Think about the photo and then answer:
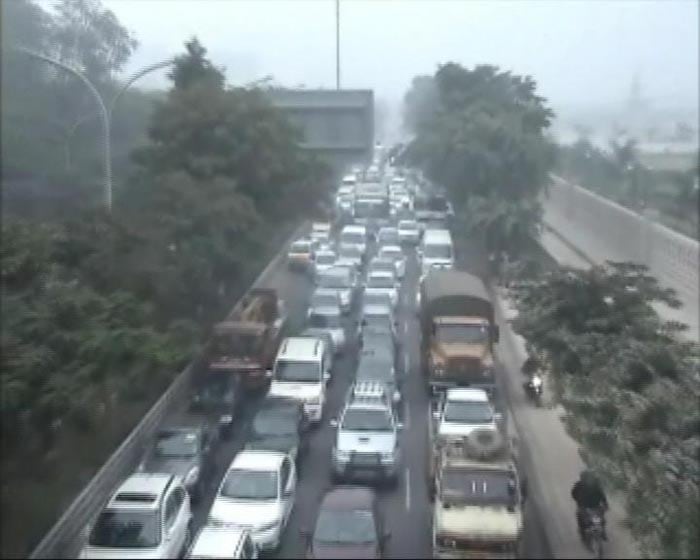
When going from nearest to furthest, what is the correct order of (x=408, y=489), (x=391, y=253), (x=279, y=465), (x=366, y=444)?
(x=279, y=465) → (x=408, y=489) → (x=366, y=444) → (x=391, y=253)

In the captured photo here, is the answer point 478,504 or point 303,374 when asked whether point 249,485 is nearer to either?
point 478,504

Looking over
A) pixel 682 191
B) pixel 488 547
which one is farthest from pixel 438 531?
pixel 682 191

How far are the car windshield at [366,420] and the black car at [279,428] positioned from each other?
1.90 feet

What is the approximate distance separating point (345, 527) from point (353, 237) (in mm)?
20183

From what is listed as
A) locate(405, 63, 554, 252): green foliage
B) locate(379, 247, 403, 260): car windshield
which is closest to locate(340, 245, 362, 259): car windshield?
locate(379, 247, 403, 260): car windshield

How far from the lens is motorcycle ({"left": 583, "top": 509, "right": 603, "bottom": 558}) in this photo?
895 centimetres

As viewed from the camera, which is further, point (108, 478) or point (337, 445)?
point (337, 445)

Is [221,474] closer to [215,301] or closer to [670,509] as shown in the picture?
[670,509]

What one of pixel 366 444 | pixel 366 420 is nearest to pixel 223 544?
pixel 366 444

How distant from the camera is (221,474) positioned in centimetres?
1182

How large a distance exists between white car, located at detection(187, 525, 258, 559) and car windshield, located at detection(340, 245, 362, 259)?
17.9 meters

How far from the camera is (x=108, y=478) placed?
34.0 ft

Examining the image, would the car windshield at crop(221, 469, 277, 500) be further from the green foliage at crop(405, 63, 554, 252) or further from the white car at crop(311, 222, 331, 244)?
the white car at crop(311, 222, 331, 244)

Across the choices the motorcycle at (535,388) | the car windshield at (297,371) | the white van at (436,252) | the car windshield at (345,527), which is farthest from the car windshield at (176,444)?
the white van at (436,252)
